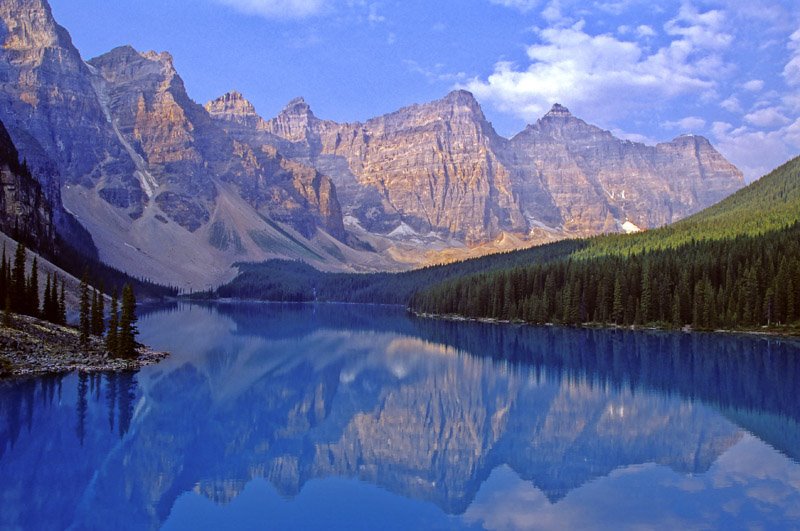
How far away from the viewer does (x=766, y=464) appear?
27.5 meters

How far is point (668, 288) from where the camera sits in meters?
98.7

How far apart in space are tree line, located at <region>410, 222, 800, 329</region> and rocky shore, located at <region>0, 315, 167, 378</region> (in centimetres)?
6874

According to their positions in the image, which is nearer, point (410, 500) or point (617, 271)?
point (410, 500)

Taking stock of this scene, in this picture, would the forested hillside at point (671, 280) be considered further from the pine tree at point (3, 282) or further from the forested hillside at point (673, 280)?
the pine tree at point (3, 282)

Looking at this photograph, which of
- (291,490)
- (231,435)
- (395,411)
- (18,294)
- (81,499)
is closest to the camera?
(81,499)

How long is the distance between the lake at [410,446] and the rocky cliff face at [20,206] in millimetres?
80076

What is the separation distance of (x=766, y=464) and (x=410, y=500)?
14355 millimetres

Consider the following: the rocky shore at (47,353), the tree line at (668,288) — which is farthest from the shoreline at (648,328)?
the rocky shore at (47,353)

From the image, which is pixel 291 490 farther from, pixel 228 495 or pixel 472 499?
pixel 472 499

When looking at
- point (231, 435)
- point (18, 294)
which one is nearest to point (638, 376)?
point (231, 435)

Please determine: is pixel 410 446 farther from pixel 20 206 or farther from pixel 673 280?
pixel 20 206

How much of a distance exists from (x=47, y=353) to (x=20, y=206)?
90513 millimetres

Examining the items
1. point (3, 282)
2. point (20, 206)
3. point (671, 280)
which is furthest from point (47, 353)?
point (20, 206)

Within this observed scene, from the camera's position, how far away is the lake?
2206cm
